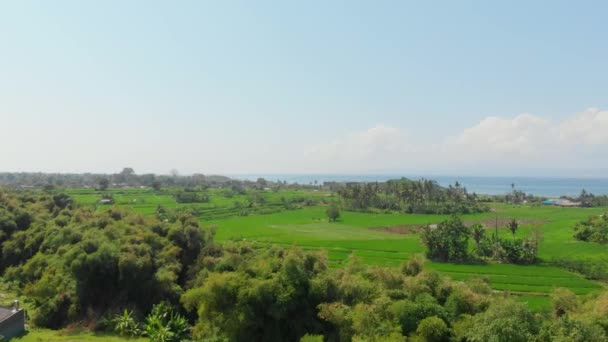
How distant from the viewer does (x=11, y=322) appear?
19.1 metres

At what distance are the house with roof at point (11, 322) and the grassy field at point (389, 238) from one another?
14537 millimetres

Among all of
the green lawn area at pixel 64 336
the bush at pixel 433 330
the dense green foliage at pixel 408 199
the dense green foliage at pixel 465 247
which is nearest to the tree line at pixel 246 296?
the bush at pixel 433 330

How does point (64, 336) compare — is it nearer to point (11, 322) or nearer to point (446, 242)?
point (11, 322)

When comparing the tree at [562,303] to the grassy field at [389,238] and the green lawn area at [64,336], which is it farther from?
the green lawn area at [64,336]

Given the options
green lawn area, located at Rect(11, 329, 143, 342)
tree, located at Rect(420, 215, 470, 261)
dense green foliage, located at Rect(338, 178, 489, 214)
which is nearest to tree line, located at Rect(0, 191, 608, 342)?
green lawn area, located at Rect(11, 329, 143, 342)

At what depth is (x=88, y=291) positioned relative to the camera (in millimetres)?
22297

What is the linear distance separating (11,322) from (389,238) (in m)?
39.1

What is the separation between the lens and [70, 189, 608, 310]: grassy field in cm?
3036

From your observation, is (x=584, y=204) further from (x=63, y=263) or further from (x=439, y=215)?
(x=63, y=263)

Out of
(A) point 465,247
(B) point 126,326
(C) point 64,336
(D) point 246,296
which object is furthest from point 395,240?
(C) point 64,336

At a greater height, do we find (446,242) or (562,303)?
(562,303)

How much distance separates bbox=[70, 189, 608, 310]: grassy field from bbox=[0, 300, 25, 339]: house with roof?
14537 mm

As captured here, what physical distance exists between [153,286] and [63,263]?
5.75 metres

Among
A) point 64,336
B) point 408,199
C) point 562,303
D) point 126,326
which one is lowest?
point 64,336
